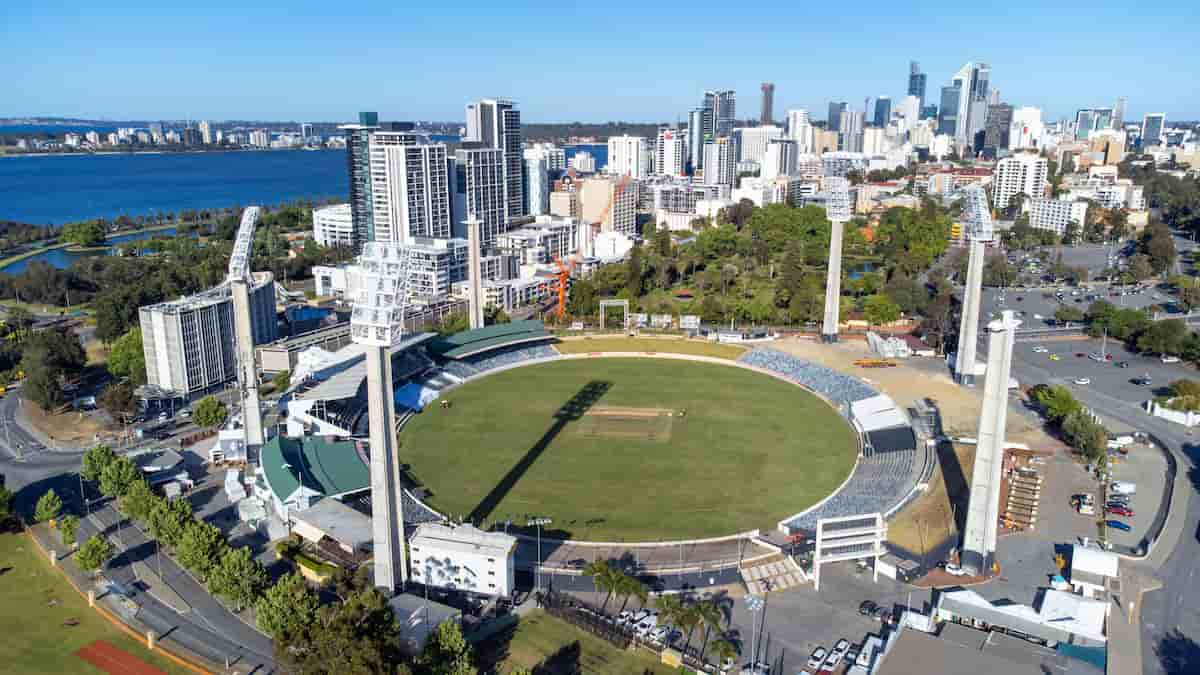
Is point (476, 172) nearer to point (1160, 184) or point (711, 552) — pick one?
point (711, 552)

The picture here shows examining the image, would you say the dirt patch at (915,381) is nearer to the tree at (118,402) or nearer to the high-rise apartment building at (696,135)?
the tree at (118,402)

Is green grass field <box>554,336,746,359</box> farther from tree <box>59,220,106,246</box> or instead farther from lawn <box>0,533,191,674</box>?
tree <box>59,220,106,246</box>

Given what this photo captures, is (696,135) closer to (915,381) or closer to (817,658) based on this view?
(915,381)

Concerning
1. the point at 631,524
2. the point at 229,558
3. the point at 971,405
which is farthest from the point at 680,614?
the point at 971,405

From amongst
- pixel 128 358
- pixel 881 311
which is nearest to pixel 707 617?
pixel 128 358

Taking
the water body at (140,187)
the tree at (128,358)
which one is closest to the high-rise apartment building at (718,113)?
the water body at (140,187)

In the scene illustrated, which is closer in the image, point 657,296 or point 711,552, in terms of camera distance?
point 711,552
